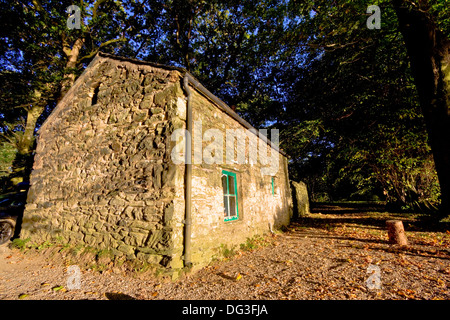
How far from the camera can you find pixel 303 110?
45.9ft

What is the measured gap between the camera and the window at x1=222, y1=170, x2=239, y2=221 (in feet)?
18.8

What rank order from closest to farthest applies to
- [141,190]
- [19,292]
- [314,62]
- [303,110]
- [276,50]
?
[19,292], [141,190], [276,50], [314,62], [303,110]

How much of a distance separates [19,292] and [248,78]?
16.9 meters

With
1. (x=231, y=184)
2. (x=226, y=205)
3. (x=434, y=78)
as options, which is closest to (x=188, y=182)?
(x=226, y=205)

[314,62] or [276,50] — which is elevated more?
[314,62]

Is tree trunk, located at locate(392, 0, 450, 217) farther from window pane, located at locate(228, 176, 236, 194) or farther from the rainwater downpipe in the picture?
the rainwater downpipe

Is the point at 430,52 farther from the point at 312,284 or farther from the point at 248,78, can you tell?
the point at 248,78

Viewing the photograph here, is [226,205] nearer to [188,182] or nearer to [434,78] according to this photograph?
[188,182]

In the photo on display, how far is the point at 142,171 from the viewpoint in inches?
174

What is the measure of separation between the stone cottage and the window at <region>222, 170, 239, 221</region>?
0.10 feet

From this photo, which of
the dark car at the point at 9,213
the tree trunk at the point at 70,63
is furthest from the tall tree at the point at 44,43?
the dark car at the point at 9,213

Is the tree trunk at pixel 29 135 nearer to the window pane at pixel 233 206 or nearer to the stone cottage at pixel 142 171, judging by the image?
the stone cottage at pixel 142 171

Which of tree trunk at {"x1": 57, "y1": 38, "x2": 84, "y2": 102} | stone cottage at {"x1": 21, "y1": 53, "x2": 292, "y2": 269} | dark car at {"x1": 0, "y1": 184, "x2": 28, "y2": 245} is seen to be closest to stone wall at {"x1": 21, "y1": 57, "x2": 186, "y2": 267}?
stone cottage at {"x1": 21, "y1": 53, "x2": 292, "y2": 269}
